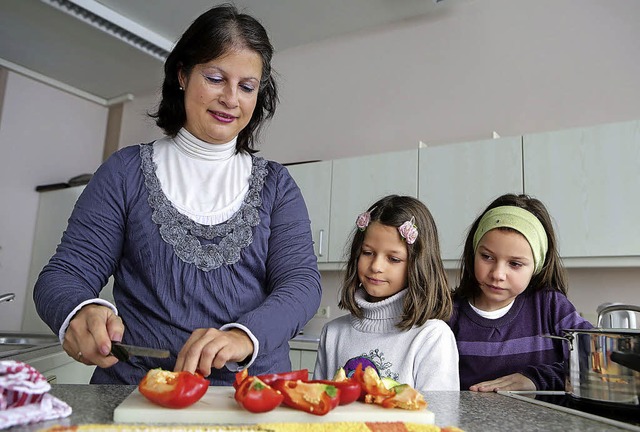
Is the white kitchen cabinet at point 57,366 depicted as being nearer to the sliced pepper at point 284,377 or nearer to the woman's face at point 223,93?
the woman's face at point 223,93

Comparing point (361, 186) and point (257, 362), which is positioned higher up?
point (361, 186)

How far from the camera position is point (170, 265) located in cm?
93

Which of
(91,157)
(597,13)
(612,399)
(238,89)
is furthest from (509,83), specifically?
(91,157)

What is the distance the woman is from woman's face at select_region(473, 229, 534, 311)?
52 centimetres

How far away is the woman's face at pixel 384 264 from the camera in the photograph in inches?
52.1

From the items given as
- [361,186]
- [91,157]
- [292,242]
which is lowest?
[292,242]

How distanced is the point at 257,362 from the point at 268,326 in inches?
5.9

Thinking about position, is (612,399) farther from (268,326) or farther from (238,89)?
(238,89)

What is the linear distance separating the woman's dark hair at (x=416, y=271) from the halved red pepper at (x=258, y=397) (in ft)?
2.46

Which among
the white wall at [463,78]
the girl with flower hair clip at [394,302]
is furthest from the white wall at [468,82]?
the girl with flower hair clip at [394,302]

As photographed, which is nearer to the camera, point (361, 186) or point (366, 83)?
point (361, 186)

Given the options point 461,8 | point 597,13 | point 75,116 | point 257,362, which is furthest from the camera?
point 75,116

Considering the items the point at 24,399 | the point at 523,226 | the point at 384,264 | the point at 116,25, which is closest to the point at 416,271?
the point at 384,264

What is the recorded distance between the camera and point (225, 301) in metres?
0.93
